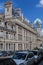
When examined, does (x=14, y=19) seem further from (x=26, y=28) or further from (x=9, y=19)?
(x=26, y=28)

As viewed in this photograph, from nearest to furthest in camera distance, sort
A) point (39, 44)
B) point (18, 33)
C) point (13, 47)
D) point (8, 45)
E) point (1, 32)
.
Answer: point (1, 32), point (8, 45), point (13, 47), point (18, 33), point (39, 44)

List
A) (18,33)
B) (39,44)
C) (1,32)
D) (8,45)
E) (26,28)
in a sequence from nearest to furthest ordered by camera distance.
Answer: (1,32), (8,45), (18,33), (26,28), (39,44)

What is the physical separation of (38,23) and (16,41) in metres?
66.1

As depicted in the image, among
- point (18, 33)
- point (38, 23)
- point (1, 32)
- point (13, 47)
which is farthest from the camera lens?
point (38, 23)

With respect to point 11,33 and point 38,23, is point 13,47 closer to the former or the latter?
point 11,33

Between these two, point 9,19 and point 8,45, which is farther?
point 9,19

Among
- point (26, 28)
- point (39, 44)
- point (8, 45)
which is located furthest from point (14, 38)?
point (39, 44)

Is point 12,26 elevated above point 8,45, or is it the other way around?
point 12,26

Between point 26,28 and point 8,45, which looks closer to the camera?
point 8,45

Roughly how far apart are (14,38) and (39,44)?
158 ft

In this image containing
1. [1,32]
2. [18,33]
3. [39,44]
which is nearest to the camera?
[1,32]

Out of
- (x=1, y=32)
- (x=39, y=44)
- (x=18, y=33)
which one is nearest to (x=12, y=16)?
(x=18, y=33)

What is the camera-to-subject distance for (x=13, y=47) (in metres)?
63.8

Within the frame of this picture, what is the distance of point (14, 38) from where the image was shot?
65.2 meters
